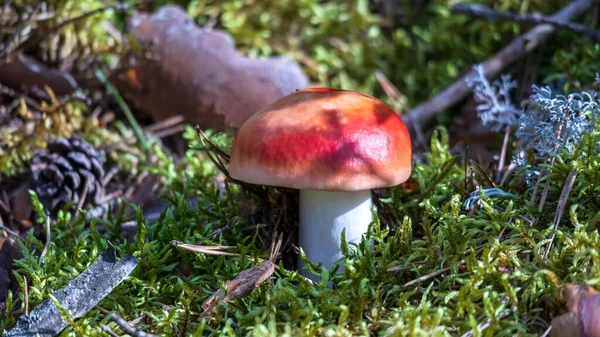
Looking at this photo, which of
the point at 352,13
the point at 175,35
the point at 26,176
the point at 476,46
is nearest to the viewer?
the point at 26,176

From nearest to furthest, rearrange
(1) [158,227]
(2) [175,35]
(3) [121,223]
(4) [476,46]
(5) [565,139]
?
(5) [565,139]
(1) [158,227]
(3) [121,223]
(2) [175,35]
(4) [476,46]

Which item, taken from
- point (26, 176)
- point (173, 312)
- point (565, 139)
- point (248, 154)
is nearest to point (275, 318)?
point (173, 312)

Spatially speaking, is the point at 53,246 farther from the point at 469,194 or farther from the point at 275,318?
the point at 469,194

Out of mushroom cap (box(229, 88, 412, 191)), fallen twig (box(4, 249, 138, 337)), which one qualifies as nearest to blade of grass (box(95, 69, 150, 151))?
fallen twig (box(4, 249, 138, 337))

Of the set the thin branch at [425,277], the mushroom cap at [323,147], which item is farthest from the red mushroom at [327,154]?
the thin branch at [425,277]

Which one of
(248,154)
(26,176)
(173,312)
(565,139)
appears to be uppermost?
(248,154)

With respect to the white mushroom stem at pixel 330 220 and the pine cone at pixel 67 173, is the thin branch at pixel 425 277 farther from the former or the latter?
the pine cone at pixel 67 173

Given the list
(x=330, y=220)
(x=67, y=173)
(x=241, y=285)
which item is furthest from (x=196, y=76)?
(x=241, y=285)
